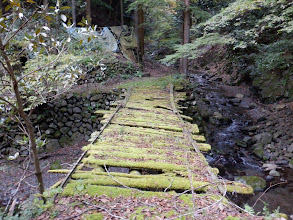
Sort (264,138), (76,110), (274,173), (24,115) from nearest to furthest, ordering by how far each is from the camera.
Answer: (24,115) → (274,173) → (264,138) → (76,110)

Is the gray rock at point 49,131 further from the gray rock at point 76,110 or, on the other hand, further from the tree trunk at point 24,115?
the tree trunk at point 24,115

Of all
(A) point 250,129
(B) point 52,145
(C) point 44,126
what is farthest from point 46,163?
(A) point 250,129

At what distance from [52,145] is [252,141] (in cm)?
857

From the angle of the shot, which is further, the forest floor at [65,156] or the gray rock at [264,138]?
the gray rock at [264,138]

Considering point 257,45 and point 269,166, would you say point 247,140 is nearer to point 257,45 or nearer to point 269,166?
point 269,166

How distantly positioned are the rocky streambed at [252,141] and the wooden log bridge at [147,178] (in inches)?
114

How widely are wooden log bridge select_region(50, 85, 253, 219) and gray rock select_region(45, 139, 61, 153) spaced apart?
4.27 metres

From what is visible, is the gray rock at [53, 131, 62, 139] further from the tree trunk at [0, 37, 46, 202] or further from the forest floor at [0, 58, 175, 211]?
the tree trunk at [0, 37, 46, 202]

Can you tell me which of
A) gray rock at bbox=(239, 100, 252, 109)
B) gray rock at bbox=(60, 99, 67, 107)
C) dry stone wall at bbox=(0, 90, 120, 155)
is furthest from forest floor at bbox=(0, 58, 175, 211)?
gray rock at bbox=(239, 100, 252, 109)

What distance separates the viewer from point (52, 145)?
27.3 ft

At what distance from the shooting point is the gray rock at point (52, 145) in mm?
8219

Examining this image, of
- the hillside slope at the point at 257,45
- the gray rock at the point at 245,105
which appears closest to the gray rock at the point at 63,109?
the hillside slope at the point at 257,45

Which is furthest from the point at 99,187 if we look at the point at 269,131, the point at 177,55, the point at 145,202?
the point at 269,131

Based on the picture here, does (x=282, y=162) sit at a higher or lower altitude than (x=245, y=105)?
lower
